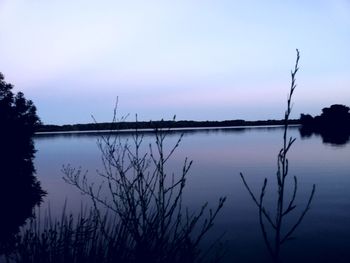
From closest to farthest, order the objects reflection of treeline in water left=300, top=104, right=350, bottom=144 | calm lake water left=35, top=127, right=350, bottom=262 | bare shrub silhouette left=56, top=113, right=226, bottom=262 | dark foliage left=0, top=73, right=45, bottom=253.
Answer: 1. bare shrub silhouette left=56, top=113, right=226, bottom=262
2. calm lake water left=35, top=127, right=350, bottom=262
3. dark foliage left=0, top=73, right=45, bottom=253
4. reflection of treeline in water left=300, top=104, right=350, bottom=144

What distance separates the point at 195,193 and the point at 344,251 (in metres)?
17.1

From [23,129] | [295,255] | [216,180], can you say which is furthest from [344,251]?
[23,129]

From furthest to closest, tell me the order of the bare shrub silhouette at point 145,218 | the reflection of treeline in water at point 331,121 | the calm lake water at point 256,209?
1. the reflection of treeline in water at point 331,121
2. the calm lake water at point 256,209
3. the bare shrub silhouette at point 145,218

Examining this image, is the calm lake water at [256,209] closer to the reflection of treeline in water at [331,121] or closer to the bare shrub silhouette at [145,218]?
the bare shrub silhouette at [145,218]

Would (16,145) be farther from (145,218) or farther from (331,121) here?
(331,121)

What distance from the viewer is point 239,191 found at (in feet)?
112

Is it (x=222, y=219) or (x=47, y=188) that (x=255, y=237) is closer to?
(x=222, y=219)

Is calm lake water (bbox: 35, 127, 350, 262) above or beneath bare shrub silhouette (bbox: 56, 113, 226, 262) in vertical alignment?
beneath

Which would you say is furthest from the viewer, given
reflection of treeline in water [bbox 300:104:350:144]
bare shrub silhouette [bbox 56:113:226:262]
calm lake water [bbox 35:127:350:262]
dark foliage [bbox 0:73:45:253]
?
reflection of treeline in water [bbox 300:104:350:144]

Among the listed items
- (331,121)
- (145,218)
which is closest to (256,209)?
(145,218)

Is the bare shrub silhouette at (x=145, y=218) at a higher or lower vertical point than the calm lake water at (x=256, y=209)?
higher

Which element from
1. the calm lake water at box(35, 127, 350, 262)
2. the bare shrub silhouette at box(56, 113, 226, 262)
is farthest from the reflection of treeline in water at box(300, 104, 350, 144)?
the bare shrub silhouette at box(56, 113, 226, 262)

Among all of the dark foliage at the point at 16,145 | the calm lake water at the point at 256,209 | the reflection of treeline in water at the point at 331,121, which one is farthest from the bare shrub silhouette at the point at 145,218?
the reflection of treeline in water at the point at 331,121

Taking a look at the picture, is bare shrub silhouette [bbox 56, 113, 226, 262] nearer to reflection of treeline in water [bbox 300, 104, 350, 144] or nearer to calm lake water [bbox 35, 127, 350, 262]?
calm lake water [bbox 35, 127, 350, 262]
